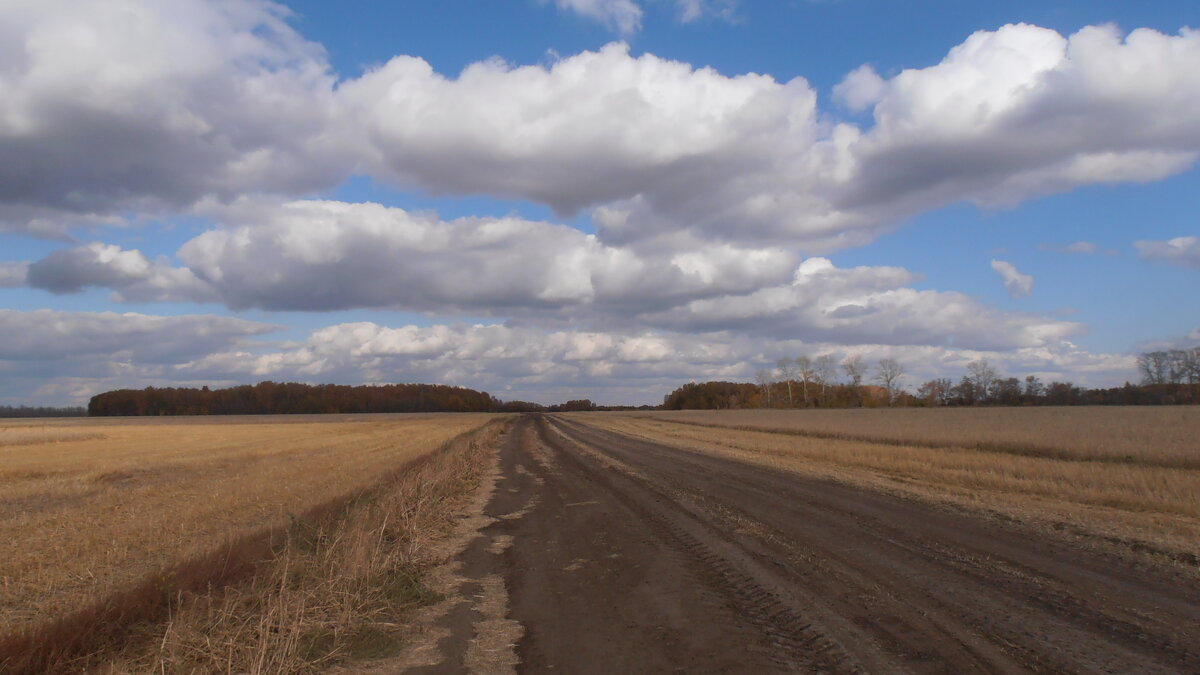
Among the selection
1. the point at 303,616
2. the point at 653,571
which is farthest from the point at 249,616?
the point at 653,571

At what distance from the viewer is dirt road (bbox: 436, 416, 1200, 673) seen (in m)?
5.60

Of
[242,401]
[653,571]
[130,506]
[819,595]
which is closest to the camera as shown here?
[819,595]

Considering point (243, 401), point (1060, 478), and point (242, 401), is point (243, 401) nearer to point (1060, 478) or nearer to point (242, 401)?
point (242, 401)

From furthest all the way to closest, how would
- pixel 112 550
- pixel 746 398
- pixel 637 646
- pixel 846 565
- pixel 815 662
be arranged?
pixel 746 398, pixel 112 550, pixel 846 565, pixel 637 646, pixel 815 662

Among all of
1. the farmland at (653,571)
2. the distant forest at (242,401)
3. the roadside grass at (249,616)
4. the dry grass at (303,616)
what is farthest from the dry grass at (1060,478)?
the distant forest at (242,401)

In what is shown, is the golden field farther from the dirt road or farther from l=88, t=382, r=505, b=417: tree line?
l=88, t=382, r=505, b=417: tree line

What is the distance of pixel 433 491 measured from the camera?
15.6 meters

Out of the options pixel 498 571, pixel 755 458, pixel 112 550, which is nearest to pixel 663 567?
pixel 498 571

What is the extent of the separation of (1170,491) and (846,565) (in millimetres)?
11390

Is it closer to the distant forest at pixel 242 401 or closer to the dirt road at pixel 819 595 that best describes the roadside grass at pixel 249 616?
the dirt road at pixel 819 595

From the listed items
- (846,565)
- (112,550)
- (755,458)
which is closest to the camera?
(846,565)

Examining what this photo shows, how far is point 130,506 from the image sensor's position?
16062 mm

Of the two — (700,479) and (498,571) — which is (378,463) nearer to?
(700,479)

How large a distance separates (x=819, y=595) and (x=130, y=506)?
16.3 metres
